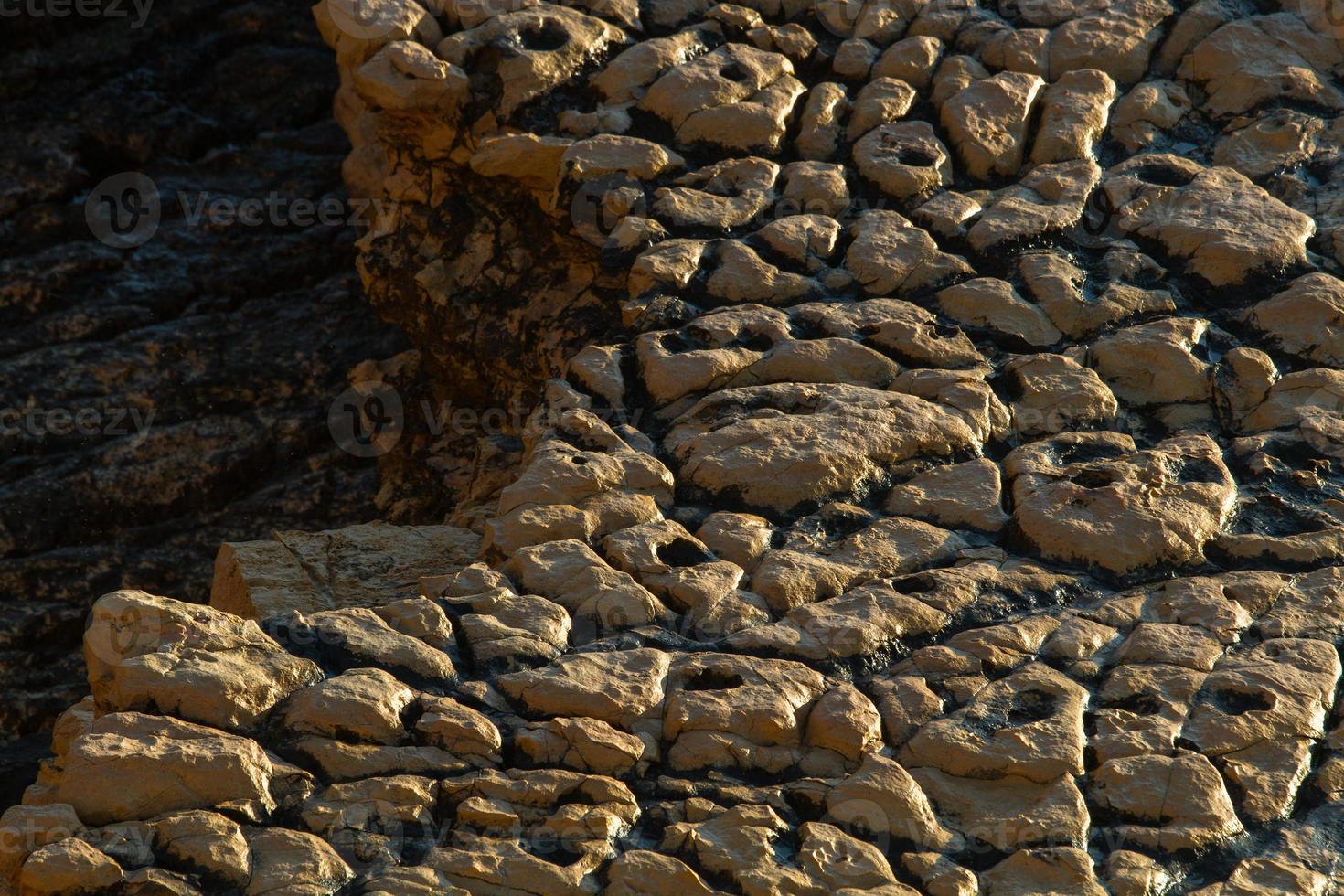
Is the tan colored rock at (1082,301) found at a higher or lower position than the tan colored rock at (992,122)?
lower

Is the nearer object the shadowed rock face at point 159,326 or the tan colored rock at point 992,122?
the tan colored rock at point 992,122

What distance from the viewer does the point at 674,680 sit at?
223 centimetres

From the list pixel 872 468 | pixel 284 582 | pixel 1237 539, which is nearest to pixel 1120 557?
pixel 1237 539

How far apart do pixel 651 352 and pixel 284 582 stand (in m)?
0.94

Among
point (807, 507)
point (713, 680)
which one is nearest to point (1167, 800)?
point (713, 680)

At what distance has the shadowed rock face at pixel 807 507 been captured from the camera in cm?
199

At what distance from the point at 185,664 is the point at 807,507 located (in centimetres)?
115

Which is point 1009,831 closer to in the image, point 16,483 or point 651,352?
point 651,352

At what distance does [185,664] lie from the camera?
213cm

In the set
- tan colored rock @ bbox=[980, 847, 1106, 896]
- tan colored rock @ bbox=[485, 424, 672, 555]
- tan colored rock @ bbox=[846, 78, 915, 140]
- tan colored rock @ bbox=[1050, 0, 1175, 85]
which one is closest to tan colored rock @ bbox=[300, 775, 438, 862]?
tan colored rock @ bbox=[485, 424, 672, 555]

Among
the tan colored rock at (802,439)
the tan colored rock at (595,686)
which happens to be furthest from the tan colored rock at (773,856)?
the tan colored rock at (802,439)

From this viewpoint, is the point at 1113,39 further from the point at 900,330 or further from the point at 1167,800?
the point at 1167,800

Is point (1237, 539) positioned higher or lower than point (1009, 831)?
higher

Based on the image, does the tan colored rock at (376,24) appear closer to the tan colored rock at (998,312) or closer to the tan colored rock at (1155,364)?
the tan colored rock at (998,312)
